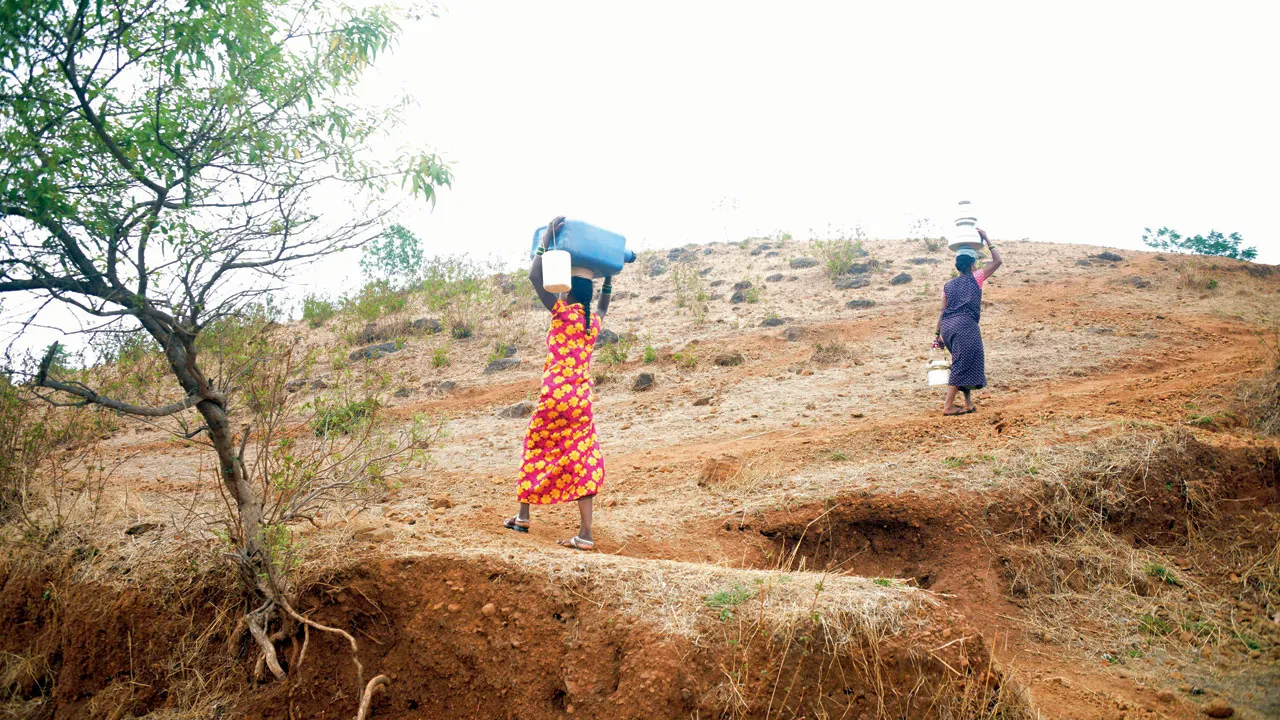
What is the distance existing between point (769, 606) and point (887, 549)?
1735mm

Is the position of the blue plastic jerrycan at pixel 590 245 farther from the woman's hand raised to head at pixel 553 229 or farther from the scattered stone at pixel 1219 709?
the scattered stone at pixel 1219 709

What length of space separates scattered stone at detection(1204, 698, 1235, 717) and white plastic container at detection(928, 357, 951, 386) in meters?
3.85

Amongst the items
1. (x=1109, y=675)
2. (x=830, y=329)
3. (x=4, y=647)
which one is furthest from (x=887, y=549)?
(x=830, y=329)

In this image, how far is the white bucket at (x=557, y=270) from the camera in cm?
369

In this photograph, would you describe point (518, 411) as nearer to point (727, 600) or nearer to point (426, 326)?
point (426, 326)

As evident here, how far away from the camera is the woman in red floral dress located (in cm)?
388

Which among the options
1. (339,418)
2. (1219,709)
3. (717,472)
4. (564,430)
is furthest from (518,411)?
(1219,709)

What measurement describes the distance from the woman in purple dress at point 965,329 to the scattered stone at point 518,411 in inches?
186

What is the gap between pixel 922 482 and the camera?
14.9 ft

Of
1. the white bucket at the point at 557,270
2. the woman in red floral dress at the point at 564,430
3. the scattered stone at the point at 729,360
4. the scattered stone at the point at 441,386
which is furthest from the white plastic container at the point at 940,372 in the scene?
the scattered stone at the point at 441,386

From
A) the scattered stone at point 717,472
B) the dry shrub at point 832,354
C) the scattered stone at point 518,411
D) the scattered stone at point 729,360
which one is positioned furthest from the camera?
the scattered stone at point 729,360

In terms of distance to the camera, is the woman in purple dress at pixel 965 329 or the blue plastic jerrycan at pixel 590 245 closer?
the blue plastic jerrycan at pixel 590 245

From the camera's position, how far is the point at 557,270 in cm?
371

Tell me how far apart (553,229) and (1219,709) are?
12.2 feet
